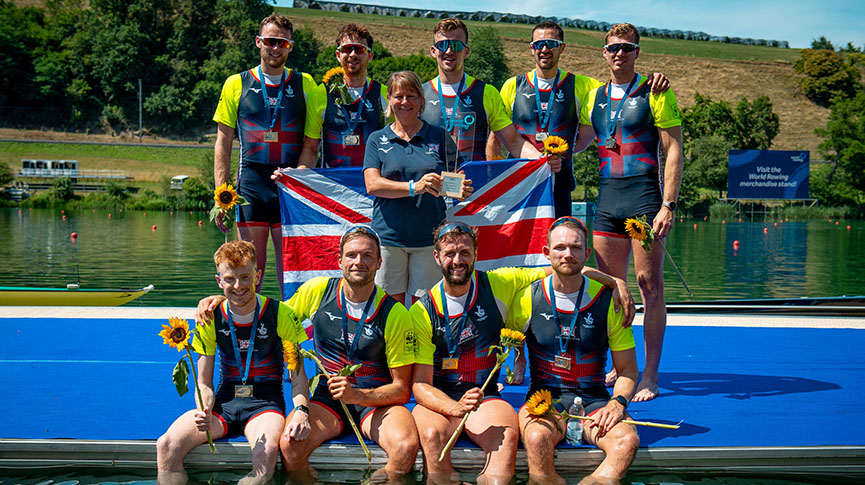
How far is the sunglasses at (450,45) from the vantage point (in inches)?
222

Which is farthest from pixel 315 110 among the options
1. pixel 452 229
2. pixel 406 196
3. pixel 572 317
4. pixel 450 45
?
pixel 572 317

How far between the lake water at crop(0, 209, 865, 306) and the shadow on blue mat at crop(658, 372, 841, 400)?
920 cm

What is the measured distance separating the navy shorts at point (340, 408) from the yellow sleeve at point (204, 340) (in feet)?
2.22

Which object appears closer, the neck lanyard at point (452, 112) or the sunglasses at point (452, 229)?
the sunglasses at point (452, 229)

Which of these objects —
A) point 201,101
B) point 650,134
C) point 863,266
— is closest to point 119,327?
point 650,134

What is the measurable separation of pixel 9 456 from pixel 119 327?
3515 mm

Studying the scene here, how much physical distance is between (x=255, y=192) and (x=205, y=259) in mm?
16618

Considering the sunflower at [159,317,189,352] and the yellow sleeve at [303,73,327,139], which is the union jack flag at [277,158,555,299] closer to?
the yellow sleeve at [303,73,327,139]

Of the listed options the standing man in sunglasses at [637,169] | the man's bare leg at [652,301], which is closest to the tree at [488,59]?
the standing man in sunglasses at [637,169]

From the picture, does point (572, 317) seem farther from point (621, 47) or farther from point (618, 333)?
point (621, 47)

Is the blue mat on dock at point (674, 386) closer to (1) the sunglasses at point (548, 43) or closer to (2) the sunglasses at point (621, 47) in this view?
(2) the sunglasses at point (621, 47)

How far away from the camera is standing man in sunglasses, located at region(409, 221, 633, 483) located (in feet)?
13.4

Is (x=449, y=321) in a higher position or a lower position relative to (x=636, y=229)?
lower

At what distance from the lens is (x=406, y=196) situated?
16.4 ft
